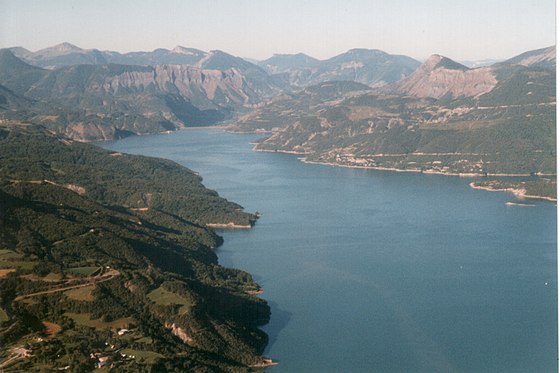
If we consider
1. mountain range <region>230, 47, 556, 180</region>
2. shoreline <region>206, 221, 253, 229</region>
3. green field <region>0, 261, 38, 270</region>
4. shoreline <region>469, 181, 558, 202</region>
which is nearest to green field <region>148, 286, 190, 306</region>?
green field <region>0, 261, 38, 270</region>

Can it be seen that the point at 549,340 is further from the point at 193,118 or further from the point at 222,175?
the point at 193,118

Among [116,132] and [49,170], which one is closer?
[49,170]

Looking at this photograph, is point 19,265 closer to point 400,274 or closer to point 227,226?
point 400,274

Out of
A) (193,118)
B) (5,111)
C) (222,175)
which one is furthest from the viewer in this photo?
(193,118)

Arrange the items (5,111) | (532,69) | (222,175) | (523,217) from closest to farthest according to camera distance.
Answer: (523,217) < (222,175) < (532,69) < (5,111)

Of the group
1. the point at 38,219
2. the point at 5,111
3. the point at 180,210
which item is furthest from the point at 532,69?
the point at 38,219

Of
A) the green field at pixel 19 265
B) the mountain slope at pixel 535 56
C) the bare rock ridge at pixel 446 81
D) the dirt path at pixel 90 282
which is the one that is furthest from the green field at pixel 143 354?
the mountain slope at pixel 535 56

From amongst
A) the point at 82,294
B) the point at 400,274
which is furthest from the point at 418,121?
the point at 82,294
